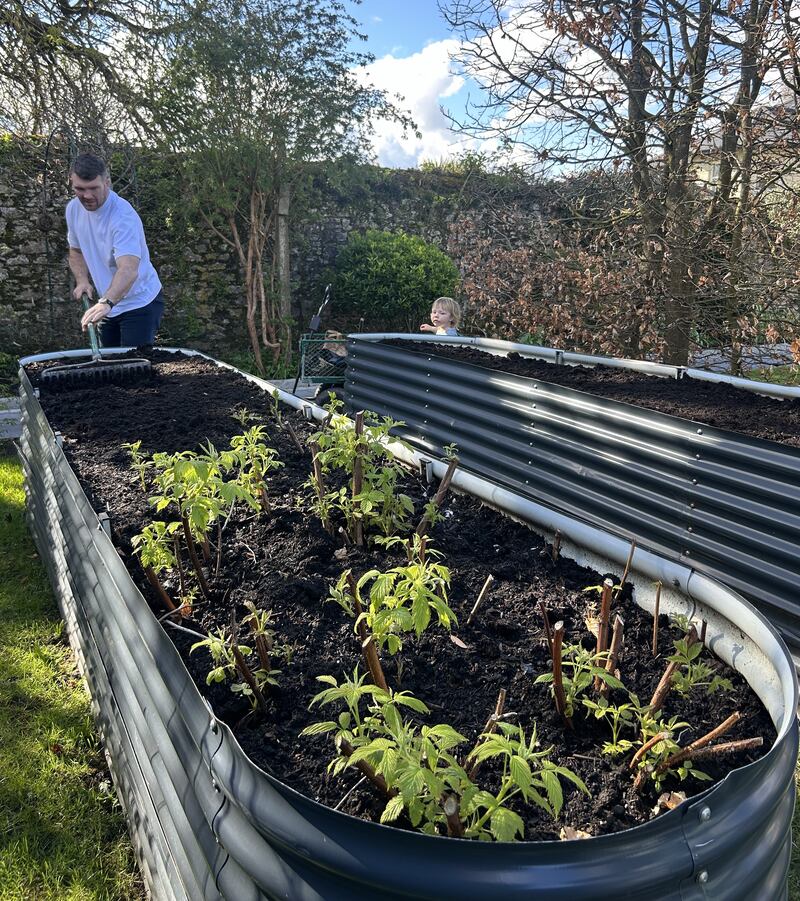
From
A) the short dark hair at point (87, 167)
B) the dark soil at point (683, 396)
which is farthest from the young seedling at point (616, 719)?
the short dark hair at point (87, 167)

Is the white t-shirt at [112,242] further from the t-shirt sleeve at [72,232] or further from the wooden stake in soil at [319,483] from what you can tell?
the wooden stake in soil at [319,483]

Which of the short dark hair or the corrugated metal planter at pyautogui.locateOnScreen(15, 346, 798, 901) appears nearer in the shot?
the corrugated metal planter at pyautogui.locateOnScreen(15, 346, 798, 901)

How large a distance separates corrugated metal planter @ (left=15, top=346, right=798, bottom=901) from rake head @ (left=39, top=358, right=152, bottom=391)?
2535 mm

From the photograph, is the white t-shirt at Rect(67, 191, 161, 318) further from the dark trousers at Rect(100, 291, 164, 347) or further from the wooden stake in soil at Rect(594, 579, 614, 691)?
the wooden stake in soil at Rect(594, 579, 614, 691)

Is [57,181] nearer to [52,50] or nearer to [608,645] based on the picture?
[52,50]

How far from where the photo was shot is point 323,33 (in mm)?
9000

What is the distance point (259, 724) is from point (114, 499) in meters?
1.43

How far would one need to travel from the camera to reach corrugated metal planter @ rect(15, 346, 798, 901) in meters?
0.94

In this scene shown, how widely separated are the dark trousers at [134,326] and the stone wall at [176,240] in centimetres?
388

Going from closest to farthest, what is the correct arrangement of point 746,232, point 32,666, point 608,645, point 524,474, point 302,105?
point 608,645, point 32,666, point 524,474, point 746,232, point 302,105

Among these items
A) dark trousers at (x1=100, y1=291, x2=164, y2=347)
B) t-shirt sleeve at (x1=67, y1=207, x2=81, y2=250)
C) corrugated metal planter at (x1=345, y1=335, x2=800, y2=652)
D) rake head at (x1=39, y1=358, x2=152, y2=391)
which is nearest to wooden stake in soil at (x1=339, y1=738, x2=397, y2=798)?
corrugated metal planter at (x1=345, y1=335, x2=800, y2=652)

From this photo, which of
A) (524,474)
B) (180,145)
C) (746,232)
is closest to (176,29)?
(180,145)

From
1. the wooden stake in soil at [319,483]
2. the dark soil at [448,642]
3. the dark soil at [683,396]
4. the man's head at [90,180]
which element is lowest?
the dark soil at [448,642]

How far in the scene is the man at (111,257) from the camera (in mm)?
4660
